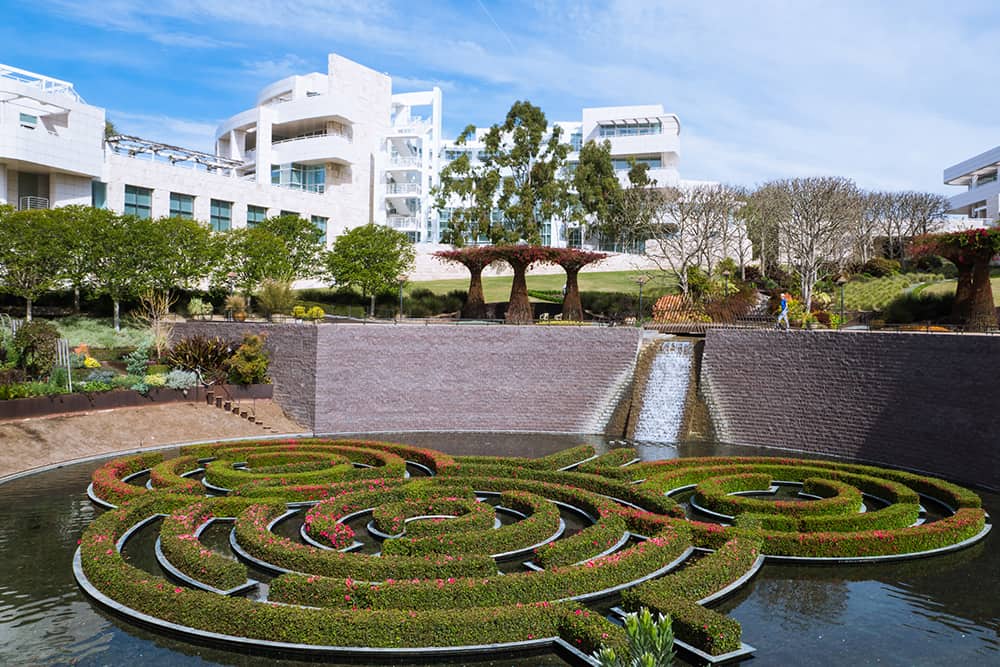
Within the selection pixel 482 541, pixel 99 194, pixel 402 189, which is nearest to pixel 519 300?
pixel 482 541

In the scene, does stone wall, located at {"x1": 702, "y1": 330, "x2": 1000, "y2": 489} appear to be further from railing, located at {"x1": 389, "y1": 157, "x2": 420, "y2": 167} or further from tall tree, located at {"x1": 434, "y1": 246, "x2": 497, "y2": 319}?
railing, located at {"x1": 389, "y1": 157, "x2": 420, "y2": 167}

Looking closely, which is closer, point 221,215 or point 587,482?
point 587,482

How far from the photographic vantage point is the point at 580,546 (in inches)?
564

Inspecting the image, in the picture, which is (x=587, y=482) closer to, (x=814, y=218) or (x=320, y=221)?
(x=814, y=218)

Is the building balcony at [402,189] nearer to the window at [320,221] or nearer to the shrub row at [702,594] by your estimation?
the window at [320,221]

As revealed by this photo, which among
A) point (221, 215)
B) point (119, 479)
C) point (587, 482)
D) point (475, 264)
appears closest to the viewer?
point (587, 482)

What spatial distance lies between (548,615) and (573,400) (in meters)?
20.3

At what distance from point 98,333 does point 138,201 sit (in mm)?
14068

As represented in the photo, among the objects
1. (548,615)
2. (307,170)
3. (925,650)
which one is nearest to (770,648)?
(925,650)

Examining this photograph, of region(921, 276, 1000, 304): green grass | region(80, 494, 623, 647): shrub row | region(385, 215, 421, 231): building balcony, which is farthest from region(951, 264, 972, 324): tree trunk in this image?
region(385, 215, 421, 231): building balcony

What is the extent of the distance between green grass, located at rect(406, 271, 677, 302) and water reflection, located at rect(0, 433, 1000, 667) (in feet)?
139

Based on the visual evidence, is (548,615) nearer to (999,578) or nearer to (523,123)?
(999,578)

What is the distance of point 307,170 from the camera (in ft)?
213

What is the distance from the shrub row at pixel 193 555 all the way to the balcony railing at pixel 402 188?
58506mm
